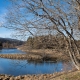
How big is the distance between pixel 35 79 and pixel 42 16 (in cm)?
342

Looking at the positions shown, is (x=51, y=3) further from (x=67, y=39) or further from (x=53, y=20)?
(x=67, y=39)

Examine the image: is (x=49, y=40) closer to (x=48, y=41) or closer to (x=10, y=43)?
(x=48, y=41)

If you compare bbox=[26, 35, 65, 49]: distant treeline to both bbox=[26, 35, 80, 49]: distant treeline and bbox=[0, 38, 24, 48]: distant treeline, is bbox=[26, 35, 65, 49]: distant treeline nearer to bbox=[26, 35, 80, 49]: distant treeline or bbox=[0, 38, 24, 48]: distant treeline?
bbox=[26, 35, 80, 49]: distant treeline

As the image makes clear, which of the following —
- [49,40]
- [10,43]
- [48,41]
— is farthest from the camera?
[10,43]

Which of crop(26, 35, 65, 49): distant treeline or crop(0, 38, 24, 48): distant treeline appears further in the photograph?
crop(0, 38, 24, 48): distant treeline

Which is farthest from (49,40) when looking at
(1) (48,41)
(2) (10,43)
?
(2) (10,43)

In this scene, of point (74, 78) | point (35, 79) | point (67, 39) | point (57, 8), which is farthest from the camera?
point (35, 79)

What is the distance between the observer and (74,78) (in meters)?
7.80

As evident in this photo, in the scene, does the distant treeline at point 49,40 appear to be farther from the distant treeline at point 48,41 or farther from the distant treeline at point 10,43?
the distant treeline at point 10,43

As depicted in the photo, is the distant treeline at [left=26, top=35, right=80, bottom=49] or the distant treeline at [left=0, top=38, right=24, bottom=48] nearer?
the distant treeline at [left=26, top=35, right=80, bottom=49]

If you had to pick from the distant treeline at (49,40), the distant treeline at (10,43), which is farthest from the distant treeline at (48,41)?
the distant treeline at (10,43)

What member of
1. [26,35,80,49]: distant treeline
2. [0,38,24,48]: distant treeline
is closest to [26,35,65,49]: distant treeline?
[26,35,80,49]: distant treeline

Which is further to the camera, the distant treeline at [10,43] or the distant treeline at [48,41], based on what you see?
the distant treeline at [10,43]

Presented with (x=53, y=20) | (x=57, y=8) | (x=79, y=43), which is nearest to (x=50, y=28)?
(x=53, y=20)
